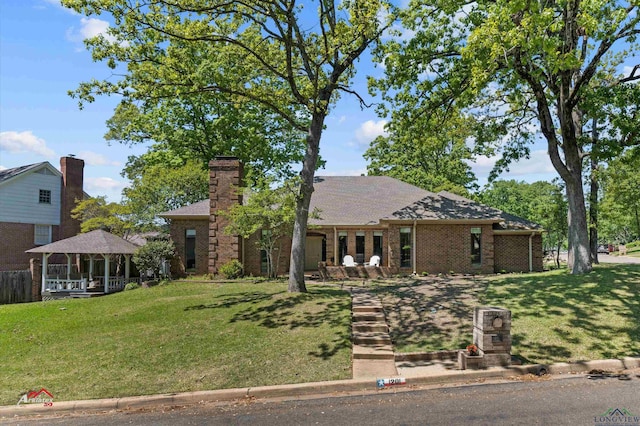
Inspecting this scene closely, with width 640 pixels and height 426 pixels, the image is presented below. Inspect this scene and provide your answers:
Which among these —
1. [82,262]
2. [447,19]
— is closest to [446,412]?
[447,19]

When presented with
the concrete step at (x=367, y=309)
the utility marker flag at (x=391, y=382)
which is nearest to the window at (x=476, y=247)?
the concrete step at (x=367, y=309)

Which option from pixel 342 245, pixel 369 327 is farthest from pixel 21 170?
pixel 369 327

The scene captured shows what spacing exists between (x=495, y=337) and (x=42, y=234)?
34428 millimetres

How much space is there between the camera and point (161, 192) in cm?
2639

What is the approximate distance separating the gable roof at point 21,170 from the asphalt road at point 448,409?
97.2ft

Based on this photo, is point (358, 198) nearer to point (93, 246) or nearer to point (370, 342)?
point (93, 246)

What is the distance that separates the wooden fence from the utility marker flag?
19.6 meters

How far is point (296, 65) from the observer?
16.5m

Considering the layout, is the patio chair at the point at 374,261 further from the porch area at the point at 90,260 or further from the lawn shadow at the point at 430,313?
the porch area at the point at 90,260

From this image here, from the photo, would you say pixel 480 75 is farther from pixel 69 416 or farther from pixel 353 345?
pixel 69 416

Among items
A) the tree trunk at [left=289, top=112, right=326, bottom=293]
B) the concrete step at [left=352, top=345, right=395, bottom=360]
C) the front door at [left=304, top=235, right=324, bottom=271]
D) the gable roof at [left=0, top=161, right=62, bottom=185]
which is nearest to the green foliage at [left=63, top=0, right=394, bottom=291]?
the tree trunk at [left=289, top=112, right=326, bottom=293]

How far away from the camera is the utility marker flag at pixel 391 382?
7.69 m

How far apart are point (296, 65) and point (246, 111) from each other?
16.9m

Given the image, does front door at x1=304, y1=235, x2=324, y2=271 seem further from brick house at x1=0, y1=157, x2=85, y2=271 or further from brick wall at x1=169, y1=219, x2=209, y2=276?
brick house at x1=0, y1=157, x2=85, y2=271
